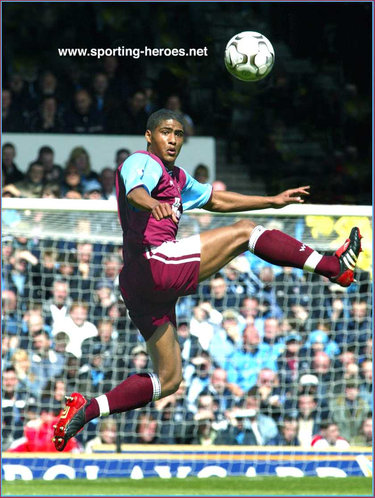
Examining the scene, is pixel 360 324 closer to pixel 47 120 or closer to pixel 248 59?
pixel 47 120

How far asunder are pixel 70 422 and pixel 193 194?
185 centimetres

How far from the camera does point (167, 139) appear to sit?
7.23 m

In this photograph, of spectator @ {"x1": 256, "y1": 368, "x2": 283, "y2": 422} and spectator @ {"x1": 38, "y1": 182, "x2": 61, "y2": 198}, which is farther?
spectator @ {"x1": 38, "y1": 182, "x2": 61, "y2": 198}

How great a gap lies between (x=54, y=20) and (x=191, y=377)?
6573 mm

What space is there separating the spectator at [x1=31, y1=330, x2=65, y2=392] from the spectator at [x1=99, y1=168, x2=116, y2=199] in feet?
7.19

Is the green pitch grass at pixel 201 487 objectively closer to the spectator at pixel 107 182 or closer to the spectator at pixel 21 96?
the spectator at pixel 107 182

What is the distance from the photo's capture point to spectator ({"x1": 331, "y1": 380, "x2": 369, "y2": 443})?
1272 centimetres

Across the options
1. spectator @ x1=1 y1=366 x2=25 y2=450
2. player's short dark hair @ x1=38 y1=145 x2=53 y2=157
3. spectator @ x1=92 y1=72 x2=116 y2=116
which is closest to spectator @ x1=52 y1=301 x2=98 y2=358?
spectator @ x1=1 y1=366 x2=25 y2=450

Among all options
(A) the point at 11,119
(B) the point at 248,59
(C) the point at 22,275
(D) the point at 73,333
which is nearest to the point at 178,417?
(D) the point at 73,333

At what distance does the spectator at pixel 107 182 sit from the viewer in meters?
13.6

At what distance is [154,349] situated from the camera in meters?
7.45

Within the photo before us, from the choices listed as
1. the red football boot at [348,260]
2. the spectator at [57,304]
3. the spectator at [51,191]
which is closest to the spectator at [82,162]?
the spectator at [51,191]

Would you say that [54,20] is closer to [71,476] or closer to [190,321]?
[190,321]

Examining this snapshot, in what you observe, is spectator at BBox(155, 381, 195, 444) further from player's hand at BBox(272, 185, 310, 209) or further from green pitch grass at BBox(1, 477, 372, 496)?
player's hand at BBox(272, 185, 310, 209)
